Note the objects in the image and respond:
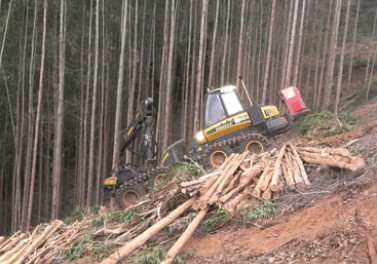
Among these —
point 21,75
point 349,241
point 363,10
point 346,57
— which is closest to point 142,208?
point 349,241

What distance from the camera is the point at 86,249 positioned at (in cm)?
472

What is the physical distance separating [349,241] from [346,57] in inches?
1004

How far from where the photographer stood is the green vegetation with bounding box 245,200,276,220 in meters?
4.53

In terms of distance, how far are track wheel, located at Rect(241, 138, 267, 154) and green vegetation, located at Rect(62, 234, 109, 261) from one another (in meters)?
4.27

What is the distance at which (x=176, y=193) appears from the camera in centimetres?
501

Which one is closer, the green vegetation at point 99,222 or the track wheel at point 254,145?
the green vegetation at point 99,222

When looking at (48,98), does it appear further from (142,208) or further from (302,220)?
(302,220)

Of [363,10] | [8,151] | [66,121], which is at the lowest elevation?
[8,151]

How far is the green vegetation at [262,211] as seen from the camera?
4.53 m

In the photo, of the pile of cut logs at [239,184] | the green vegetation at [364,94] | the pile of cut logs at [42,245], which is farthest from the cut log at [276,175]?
the green vegetation at [364,94]

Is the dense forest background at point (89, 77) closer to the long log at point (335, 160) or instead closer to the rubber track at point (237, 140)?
the rubber track at point (237, 140)

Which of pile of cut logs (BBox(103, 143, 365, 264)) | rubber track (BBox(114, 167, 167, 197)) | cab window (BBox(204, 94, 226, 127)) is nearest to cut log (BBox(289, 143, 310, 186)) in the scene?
pile of cut logs (BBox(103, 143, 365, 264))

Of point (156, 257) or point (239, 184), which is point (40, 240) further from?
point (239, 184)

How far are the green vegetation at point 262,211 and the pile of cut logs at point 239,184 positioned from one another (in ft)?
0.40
